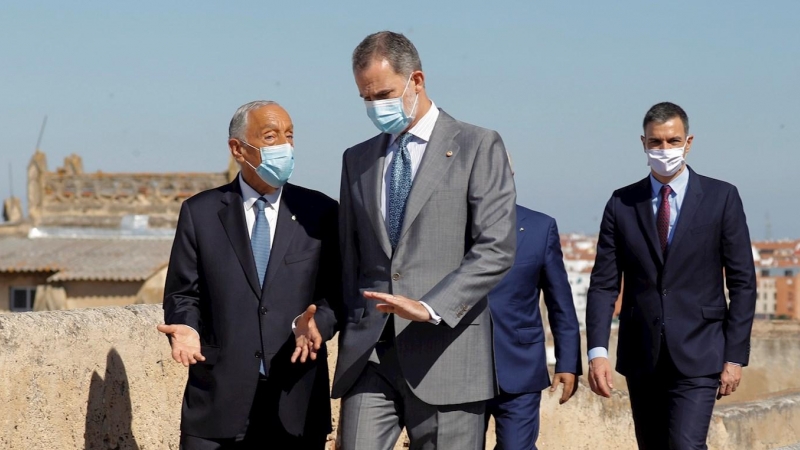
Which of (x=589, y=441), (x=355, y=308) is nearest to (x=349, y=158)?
(x=355, y=308)

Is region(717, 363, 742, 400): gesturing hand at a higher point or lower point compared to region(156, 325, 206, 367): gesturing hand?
lower

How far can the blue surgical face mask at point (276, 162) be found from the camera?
4496mm

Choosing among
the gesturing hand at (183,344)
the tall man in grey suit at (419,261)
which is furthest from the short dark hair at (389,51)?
the gesturing hand at (183,344)

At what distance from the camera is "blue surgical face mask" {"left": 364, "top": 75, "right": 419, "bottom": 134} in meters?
4.10

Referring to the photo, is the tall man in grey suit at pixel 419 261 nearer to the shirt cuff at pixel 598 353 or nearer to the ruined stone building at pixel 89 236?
the shirt cuff at pixel 598 353

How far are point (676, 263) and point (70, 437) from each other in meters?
2.79

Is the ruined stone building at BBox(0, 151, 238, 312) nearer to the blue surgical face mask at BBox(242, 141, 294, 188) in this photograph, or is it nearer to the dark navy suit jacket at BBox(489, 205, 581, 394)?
the dark navy suit jacket at BBox(489, 205, 581, 394)

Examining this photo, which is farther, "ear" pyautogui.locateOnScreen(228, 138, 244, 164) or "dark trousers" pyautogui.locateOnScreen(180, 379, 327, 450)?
"ear" pyautogui.locateOnScreen(228, 138, 244, 164)

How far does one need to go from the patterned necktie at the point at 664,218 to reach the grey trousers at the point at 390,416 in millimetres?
1785

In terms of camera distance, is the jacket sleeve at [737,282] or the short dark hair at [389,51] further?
the jacket sleeve at [737,282]

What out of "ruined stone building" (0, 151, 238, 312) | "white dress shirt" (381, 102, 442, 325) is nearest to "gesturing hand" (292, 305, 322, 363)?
"white dress shirt" (381, 102, 442, 325)

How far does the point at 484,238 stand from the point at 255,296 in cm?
98

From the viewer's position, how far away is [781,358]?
1228cm

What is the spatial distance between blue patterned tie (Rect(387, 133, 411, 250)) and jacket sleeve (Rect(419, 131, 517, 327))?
0.23 metres
